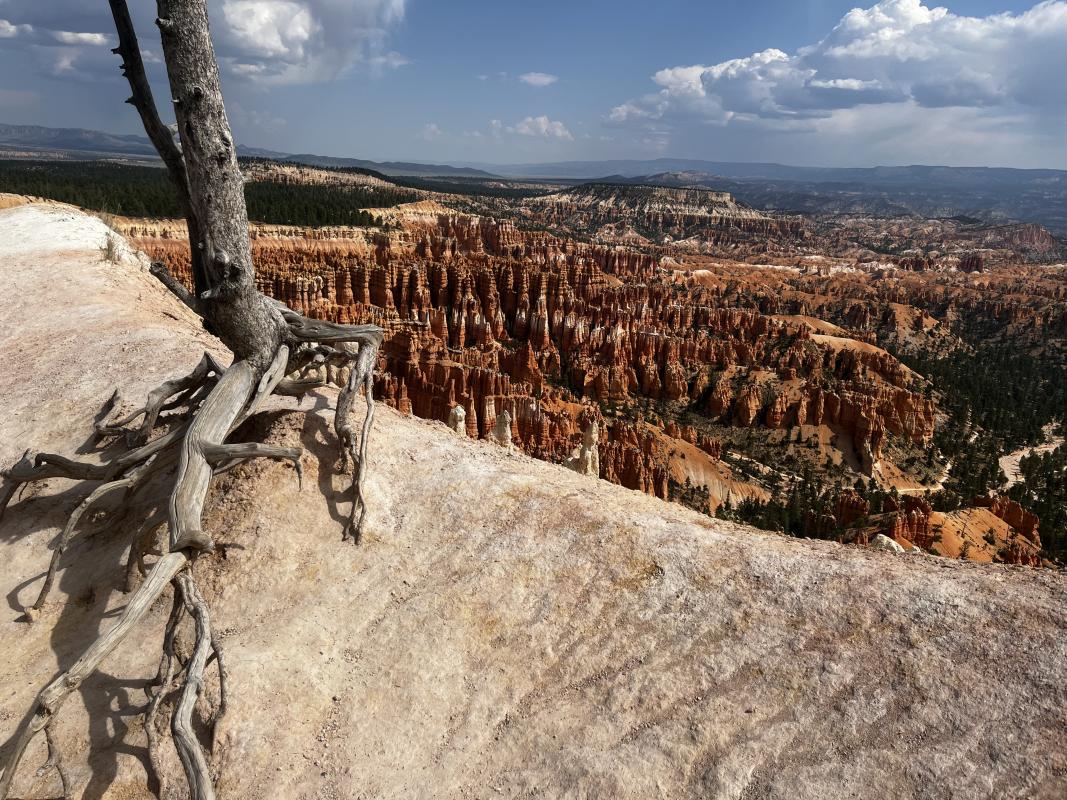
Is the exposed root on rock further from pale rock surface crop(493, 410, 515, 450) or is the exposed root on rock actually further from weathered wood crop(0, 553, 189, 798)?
pale rock surface crop(493, 410, 515, 450)

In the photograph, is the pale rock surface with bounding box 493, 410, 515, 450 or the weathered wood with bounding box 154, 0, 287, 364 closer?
the weathered wood with bounding box 154, 0, 287, 364

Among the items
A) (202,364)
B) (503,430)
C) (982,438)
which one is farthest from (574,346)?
(202,364)

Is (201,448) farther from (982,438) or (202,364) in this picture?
(982,438)

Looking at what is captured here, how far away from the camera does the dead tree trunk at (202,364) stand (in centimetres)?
613

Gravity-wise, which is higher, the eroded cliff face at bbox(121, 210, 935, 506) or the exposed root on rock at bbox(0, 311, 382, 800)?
the exposed root on rock at bbox(0, 311, 382, 800)

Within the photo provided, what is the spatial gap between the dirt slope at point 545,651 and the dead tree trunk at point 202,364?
0.48 meters

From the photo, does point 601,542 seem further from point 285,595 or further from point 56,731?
point 56,731

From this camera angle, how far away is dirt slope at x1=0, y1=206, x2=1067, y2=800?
5430 millimetres

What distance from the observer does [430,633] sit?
6891 millimetres

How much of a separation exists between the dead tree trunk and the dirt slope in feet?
1.58

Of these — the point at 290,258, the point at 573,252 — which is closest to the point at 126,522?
the point at 290,258

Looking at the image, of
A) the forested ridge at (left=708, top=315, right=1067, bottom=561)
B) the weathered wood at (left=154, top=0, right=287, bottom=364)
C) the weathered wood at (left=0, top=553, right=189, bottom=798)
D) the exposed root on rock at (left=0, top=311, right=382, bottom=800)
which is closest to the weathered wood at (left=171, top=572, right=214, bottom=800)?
the exposed root on rock at (left=0, top=311, right=382, bottom=800)

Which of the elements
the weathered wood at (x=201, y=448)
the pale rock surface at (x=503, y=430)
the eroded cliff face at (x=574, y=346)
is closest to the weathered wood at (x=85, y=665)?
the weathered wood at (x=201, y=448)

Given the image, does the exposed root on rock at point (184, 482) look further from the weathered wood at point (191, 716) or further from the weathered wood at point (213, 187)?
the weathered wood at point (213, 187)
